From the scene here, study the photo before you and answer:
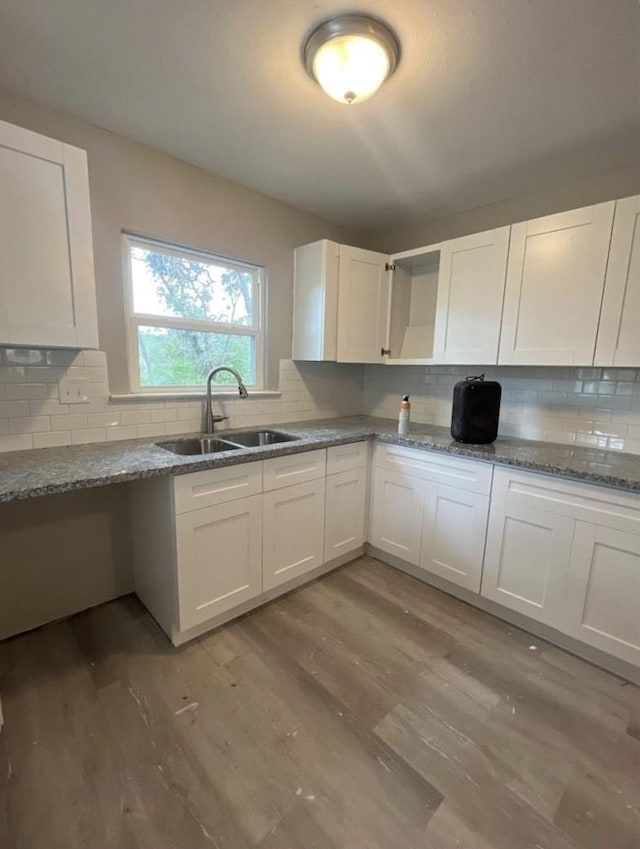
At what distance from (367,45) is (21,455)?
2.07 meters

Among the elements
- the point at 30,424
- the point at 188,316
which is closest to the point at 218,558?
the point at 30,424

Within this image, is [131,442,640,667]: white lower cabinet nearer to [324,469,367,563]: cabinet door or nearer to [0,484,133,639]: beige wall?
[324,469,367,563]: cabinet door

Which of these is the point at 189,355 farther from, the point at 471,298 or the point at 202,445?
the point at 471,298

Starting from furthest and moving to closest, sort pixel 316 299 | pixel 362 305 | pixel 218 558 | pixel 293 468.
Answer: pixel 362 305 → pixel 316 299 → pixel 293 468 → pixel 218 558

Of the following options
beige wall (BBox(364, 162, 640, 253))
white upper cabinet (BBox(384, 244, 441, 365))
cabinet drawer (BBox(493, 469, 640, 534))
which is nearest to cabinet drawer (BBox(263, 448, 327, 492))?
cabinet drawer (BBox(493, 469, 640, 534))

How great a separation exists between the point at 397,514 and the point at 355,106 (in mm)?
2114

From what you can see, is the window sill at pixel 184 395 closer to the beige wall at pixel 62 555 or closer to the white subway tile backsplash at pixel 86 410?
the white subway tile backsplash at pixel 86 410

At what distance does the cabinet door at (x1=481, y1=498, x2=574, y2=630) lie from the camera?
1.74 m

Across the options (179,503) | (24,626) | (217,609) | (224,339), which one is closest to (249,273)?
(224,339)

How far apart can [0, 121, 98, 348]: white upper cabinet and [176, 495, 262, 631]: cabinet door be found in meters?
0.91

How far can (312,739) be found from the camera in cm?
133

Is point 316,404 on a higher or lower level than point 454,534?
higher

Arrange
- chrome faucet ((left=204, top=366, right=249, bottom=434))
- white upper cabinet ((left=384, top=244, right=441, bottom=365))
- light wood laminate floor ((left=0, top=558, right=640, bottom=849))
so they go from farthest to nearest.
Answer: white upper cabinet ((left=384, top=244, right=441, bottom=365)) → chrome faucet ((left=204, top=366, right=249, bottom=434)) → light wood laminate floor ((left=0, top=558, right=640, bottom=849))

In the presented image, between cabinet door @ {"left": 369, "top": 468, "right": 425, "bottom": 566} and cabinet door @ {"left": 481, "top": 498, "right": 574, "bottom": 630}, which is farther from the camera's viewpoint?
cabinet door @ {"left": 369, "top": 468, "right": 425, "bottom": 566}
